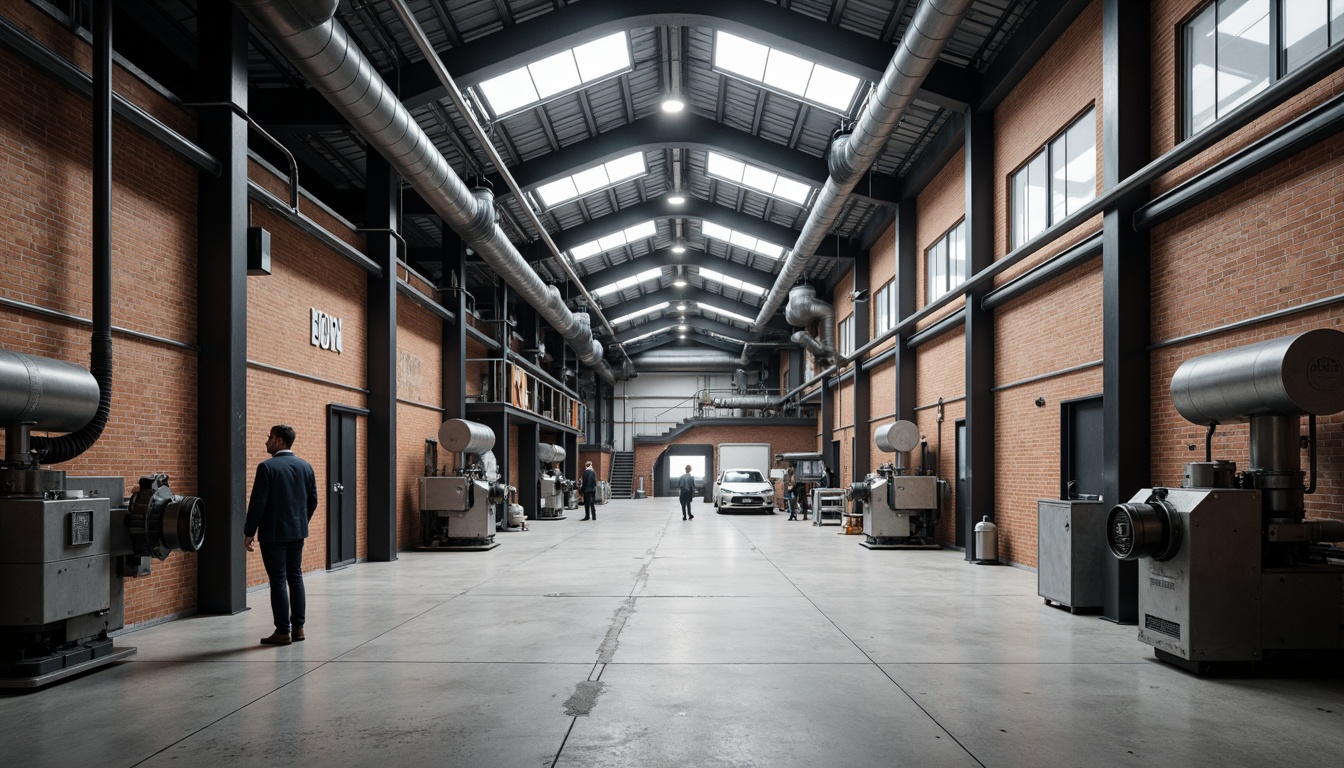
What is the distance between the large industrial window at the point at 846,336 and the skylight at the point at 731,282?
11.2 feet

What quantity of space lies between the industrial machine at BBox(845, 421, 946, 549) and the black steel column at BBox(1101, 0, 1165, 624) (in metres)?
6.48

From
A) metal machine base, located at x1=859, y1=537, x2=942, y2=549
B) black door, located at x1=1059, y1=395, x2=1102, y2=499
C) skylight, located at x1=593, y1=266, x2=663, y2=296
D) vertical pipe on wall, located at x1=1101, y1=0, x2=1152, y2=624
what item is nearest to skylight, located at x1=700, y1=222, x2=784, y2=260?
skylight, located at x1=593, y1=266, x2=663, y2=296

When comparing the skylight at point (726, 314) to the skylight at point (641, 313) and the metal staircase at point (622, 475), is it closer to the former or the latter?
the skylight at point (641, 313)

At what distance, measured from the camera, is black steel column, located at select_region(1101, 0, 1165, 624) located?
791cm

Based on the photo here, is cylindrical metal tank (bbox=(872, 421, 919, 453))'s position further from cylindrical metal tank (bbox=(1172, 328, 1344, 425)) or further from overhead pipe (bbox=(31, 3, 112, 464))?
overhead pipe (bbox=(31, 3, 112, 464))

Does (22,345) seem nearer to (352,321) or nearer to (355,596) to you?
(355,596)

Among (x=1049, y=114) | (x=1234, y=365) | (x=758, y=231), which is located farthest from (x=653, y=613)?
(x=758, y=231)

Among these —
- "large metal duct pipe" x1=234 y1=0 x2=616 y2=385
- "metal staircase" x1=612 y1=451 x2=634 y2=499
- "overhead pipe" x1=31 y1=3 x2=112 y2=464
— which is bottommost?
"metal staircase" x1=612 y1=451 x2=634 y2=499

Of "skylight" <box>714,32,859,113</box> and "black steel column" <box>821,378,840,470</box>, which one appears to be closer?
"skylight" <box>714,32,859,113</box>

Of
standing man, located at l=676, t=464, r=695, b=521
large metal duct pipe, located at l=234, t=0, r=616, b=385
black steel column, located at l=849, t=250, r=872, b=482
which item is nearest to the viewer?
large metal duct pipe, located at l=234, t=0, r=616, b=385

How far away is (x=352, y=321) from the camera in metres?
12.5

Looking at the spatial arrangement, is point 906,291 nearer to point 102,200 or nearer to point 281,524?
point 281,524

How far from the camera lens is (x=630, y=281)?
2850 cm

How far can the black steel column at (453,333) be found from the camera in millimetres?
16953
